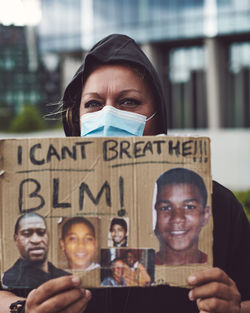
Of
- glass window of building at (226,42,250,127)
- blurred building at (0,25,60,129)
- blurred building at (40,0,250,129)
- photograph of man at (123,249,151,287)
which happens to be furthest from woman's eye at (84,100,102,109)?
blurred building at (0,25,60,129)

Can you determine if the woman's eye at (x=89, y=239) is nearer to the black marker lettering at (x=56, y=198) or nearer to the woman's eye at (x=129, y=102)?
the black marker lettering at (x=56, y=198)

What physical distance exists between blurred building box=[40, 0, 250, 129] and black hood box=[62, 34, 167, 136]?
1842cm

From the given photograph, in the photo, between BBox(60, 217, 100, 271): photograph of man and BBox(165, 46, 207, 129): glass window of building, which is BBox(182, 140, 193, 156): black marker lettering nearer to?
BBox(60, 217, 100, 271): photograph of man

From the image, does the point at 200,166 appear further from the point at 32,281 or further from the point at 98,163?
the point at 32,281

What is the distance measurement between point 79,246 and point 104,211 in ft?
0.43

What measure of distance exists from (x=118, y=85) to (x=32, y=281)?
0.83 metres

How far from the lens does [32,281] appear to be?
1420 millimetres

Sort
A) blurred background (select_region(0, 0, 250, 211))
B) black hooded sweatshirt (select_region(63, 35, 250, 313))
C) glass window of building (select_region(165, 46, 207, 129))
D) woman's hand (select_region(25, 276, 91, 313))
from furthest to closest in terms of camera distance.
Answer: glass window of building (select_region(165, 46, 207, 129)) → blurred background (select_region(0, 0, 250, 211)) → black hooded sweatshirt (select_region(63, 35, 250, 313)) → woman's hand (select_region(25, 276, 91, 313))

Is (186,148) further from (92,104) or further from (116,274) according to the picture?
(92,104)

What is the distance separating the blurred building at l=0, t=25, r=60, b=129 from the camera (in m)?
23.4

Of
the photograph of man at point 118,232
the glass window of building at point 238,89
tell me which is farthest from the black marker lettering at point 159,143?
the glass window of building at point 238,89

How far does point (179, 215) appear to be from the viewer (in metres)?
1.43

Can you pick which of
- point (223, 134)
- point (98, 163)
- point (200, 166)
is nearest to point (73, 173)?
point (98, 163)

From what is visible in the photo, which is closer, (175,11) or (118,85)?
(118,85)
